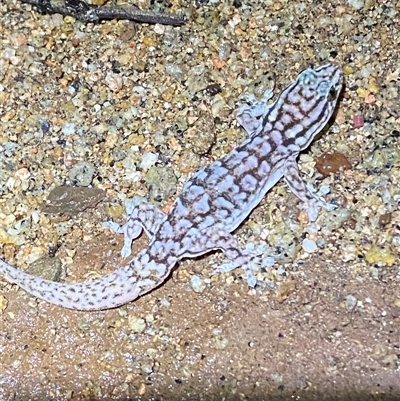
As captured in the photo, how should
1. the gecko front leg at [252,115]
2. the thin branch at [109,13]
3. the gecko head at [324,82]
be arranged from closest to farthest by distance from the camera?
the gecko head at [324,82] < the gecko front leg at [252,115] < the thin branch at [109,13]

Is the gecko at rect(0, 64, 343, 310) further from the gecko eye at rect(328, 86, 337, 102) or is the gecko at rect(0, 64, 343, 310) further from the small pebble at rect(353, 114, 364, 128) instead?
the small pebble at rect(353, 114, 364, 128)

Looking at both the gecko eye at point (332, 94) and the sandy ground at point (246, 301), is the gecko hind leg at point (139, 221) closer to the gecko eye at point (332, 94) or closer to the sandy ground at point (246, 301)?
the sandy ground at point (246, 301)

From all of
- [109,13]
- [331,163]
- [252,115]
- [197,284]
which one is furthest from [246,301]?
[109,13]

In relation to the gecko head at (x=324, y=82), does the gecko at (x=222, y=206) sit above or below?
below

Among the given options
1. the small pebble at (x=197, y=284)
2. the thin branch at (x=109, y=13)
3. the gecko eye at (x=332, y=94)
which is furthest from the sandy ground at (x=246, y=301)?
the thin branch at (x=109, y=13)

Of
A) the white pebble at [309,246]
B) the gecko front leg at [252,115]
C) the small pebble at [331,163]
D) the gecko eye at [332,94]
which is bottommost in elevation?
the white pebble at [309,246]

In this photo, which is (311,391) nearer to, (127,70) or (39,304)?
(39,304)

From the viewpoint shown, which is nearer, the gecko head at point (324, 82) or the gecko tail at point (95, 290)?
the gecko tail at point (95, 290)
